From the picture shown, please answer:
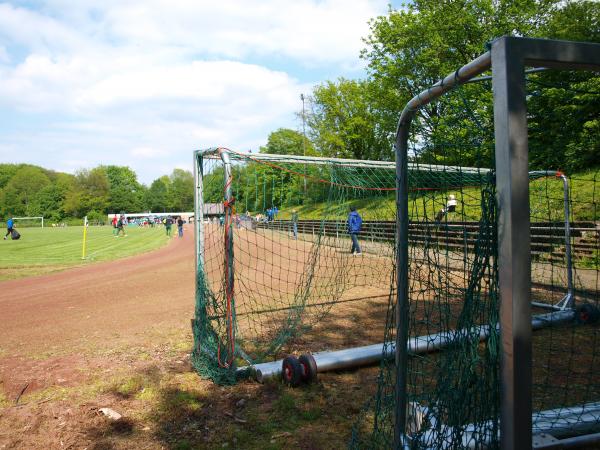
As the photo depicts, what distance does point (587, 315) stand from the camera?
606cm

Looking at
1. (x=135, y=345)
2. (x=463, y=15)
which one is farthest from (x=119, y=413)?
(x=463, y=15)

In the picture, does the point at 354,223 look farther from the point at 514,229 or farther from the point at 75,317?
the point at 514,229

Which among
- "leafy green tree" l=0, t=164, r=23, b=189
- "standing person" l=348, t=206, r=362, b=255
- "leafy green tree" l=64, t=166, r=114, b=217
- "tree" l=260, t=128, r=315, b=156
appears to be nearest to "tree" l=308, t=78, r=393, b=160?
"tree" l=260, t=128, r=315, b=156

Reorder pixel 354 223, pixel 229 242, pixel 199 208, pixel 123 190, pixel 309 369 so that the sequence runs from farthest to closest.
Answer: pixel 123 190
pixel 354 223
pixel 199 208
pixel 229 242
pixel 309 369

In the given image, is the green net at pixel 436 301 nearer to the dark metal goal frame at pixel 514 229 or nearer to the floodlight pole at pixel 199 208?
the floodlight pole at pixel 199 208

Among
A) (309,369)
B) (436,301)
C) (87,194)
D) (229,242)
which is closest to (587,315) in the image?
(436,301)

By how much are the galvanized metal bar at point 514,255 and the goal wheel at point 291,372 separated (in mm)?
2561

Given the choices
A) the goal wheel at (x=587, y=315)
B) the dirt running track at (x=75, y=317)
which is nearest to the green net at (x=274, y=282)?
the dirt running track at (x=75, y=317)

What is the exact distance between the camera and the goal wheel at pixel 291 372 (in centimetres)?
405

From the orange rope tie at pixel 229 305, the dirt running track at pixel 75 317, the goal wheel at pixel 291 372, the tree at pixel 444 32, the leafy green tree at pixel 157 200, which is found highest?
the tree at pixel 444 32

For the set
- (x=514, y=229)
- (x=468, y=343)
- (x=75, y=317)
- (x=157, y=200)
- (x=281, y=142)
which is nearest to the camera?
(x=514, y=229)

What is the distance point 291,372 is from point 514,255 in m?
2.93

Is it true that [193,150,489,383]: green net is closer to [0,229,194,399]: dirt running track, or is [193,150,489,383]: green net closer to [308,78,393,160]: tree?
[0,229,194,399]: dirt running track

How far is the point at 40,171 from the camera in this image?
108 metres
